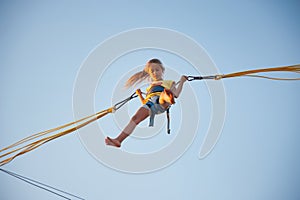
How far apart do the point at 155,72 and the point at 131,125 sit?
247 mm

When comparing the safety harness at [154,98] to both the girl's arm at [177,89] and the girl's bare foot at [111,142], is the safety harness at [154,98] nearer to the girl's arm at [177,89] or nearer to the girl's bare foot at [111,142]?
the girl's arm at [177,89]

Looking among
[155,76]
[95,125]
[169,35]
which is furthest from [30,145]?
[169,35]

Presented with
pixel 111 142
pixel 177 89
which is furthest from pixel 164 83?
pixel 111 142

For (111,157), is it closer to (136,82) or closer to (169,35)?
(136,82)

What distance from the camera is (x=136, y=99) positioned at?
56.1 inches

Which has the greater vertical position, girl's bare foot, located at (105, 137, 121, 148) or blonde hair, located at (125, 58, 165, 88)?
blonde hair, located at (125, 58, 165, 88)

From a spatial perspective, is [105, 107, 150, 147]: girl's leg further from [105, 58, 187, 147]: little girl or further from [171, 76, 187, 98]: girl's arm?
[171, 76, 187, 98]: girl's arm

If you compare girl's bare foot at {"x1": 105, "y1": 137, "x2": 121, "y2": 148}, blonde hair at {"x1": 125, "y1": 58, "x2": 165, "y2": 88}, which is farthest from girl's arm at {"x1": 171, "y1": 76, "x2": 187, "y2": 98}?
girl's bare foot at {"x1": 105, "y1": 137, "x2": 121, "y2": 148}

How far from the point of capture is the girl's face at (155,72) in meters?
1.35

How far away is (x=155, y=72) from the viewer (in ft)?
4.42

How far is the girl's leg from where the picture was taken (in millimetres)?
1284

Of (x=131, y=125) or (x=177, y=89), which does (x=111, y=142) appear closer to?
(x=131, y=125)

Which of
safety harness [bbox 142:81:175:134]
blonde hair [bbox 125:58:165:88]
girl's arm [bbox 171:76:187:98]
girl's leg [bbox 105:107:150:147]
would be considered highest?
blonde hair [bbox 125:58:165:88]

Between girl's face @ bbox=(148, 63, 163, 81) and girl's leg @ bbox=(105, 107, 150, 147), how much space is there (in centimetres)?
15
